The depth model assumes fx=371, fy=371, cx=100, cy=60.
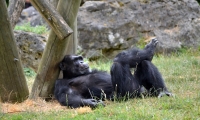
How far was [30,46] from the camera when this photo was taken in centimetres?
1056

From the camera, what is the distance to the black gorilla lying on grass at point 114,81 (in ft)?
19.1

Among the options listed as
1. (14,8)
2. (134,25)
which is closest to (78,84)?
(14,8)

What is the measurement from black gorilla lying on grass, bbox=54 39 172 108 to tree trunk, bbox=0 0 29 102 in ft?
2.02

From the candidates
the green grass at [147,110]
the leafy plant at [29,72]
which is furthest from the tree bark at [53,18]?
the leafy plant at [29,72]

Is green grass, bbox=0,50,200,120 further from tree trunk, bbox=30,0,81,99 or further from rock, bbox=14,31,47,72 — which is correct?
rock, bbox=14,31,47,72

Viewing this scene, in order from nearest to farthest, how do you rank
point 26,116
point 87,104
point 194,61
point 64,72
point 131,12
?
point 26,116, point 87,104, point 64,72, point 194,61, point 131,12

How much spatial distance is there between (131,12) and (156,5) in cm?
90

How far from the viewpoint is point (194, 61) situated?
8.87 m

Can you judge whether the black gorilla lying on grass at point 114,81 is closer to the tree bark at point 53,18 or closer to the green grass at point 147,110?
the green grass at point 147,110

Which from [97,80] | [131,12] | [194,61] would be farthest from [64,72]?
[131,12]

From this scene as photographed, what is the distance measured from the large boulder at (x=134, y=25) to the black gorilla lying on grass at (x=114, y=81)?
17.7 ft

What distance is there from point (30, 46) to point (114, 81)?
5.23 metres

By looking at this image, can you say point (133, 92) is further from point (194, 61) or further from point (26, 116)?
point (194, 61)

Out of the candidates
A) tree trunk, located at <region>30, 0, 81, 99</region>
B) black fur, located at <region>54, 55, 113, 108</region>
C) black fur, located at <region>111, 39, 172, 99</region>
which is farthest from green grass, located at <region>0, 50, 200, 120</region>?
tree trunk, located at <region>30, 0, 81, 99</region>
